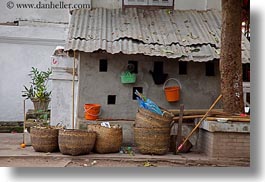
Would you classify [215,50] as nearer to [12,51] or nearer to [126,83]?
[126,83]

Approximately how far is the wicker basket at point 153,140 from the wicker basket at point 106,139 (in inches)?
13.3

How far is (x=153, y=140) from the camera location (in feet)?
A: 22.9

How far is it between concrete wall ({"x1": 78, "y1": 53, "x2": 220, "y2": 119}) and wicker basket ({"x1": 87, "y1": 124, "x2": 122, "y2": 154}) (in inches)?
40.6

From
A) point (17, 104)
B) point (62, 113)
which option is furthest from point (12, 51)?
point (62, 113)

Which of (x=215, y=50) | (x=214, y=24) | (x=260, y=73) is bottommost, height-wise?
(x=260, y=73)

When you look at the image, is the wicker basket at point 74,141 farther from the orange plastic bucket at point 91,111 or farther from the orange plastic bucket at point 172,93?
the orange plastic bucket at point 172,93

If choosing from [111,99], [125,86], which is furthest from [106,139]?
[125,86]

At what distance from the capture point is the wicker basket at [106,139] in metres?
7.01

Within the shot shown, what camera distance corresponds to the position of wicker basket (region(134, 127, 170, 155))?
22.9 ft

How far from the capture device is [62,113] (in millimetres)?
8734

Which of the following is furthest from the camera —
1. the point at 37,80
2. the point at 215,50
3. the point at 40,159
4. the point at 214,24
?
the point at 37,80

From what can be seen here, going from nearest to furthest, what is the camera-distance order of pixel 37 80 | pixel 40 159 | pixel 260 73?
1. pixel 260 73
2. pixel 40 159
3. pixel 37 80

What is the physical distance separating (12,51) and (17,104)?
4.29ft

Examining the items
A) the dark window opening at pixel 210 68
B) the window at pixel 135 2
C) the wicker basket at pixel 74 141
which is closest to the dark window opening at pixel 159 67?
the dark window opening at pixel 210 68
